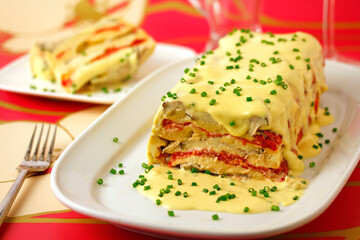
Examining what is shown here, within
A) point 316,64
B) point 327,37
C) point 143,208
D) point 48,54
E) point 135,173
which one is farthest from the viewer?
point 327,37

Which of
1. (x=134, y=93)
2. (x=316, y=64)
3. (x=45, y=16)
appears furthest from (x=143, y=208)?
(x=45, y=16)

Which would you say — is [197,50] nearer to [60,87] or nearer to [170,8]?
[170,8]

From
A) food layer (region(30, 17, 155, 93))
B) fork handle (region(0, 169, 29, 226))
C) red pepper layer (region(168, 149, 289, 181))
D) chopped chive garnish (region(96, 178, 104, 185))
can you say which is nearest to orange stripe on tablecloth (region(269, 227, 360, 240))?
red pepper layer (region(168, 149, 289, 181))

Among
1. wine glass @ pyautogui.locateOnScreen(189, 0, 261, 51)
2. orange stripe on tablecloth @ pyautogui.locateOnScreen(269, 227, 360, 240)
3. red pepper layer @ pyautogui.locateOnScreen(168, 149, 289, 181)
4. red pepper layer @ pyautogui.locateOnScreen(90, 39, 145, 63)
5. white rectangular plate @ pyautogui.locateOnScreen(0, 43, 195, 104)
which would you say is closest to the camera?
orange stripe on tablecloth @ pyautogui.locateOnScreen(269, 227, 360, 240)

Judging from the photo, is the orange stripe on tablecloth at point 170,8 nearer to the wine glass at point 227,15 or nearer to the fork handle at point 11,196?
the wine glass at point 227,15

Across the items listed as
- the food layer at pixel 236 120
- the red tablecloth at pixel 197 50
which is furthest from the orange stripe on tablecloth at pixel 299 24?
the food layer at pixel 236 120

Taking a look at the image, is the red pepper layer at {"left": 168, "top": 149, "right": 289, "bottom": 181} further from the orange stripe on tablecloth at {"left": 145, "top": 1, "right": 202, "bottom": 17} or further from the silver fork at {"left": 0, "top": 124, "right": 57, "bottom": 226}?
the orange stripe on tablecloth at {"left": 145, "top": 1, "right": 202, "bottom": 17}

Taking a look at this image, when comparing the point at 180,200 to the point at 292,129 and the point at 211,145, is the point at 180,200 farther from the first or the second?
the point at 292,129
